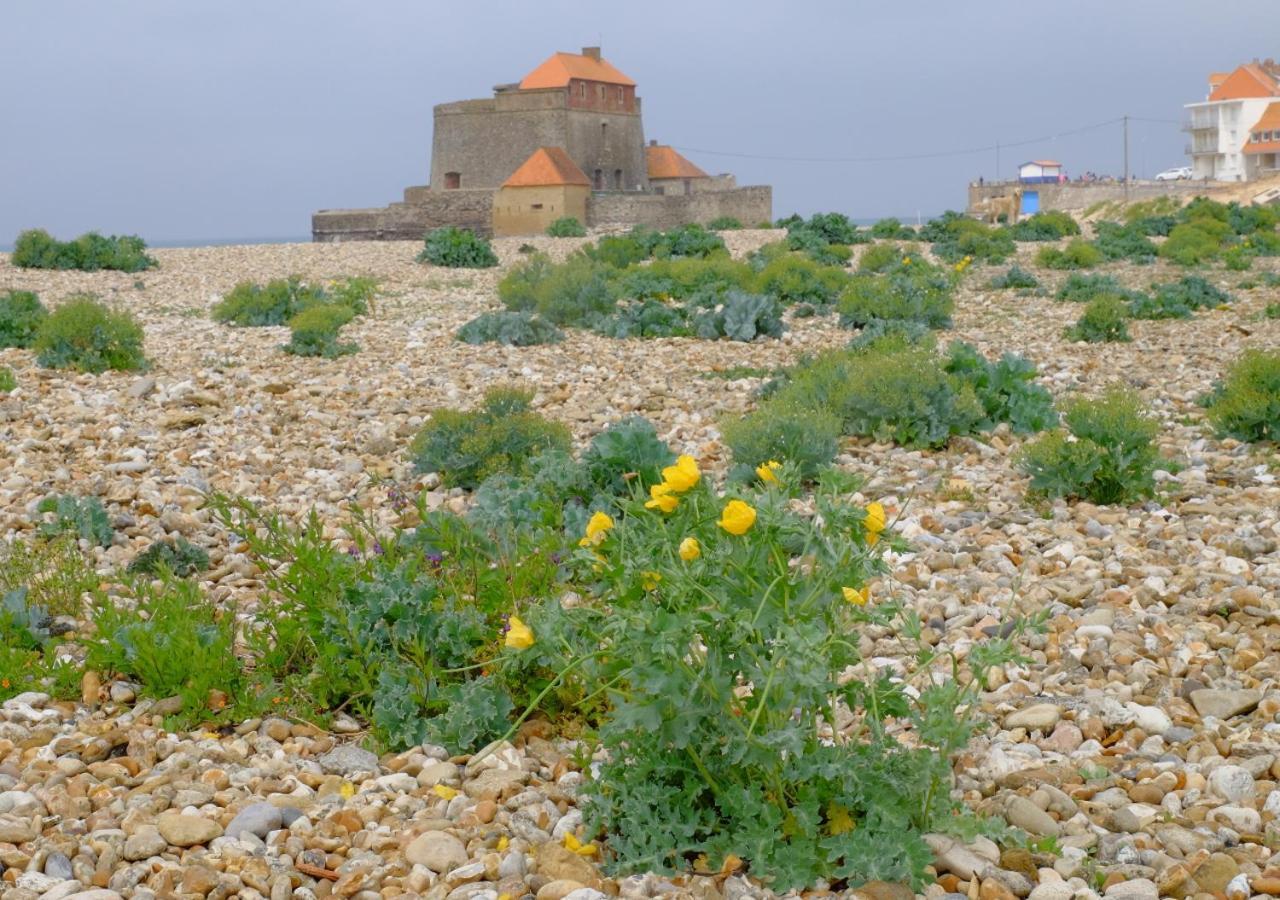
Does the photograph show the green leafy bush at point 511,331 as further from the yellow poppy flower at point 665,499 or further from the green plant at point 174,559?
the yellow poppy flower at point 665,499

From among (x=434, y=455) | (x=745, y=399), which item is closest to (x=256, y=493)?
(x=434, y=455)

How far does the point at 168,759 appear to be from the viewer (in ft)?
11.4

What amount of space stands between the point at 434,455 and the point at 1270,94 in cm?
7899

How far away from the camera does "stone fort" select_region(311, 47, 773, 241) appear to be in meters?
38.9

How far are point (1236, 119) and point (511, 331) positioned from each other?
75559 mm

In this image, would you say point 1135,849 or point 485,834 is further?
point 485,834

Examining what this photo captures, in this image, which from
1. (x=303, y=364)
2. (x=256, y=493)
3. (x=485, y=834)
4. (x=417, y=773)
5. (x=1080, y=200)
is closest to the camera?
(x=485, y=834)

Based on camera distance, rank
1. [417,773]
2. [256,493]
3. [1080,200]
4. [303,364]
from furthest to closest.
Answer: [1080,200] → [303,364] → [256,493] → [417,773]

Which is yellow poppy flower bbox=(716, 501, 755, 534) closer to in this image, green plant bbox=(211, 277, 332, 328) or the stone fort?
green plant bbox=(211, 277, 332, 328)

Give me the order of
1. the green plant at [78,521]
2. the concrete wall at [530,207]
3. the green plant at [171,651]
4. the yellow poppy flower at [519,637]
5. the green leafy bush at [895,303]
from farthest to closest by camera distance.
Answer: the concrete wall at [530,207] → the green leafy bush at [895,303] → the green plant at [78,521] → the green plant at [171,651] → the yellow poppy flower at [519,637]

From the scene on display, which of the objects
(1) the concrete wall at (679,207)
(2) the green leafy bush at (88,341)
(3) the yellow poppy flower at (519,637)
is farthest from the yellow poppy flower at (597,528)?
(1) the concrete wall at (679,207)

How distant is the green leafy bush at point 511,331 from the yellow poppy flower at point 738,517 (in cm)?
868

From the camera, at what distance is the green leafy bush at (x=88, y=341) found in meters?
9.49

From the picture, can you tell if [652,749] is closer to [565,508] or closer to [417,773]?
[417,773]
